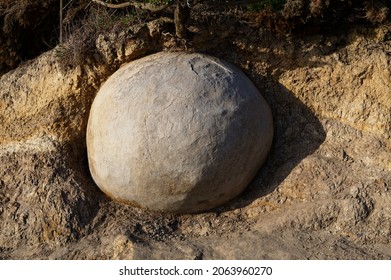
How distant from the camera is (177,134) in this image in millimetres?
4414

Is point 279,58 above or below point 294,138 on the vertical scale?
above

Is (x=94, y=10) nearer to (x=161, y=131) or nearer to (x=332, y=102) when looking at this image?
(x=161, y=131)

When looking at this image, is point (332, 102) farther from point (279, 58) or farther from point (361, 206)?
point (361, 206)

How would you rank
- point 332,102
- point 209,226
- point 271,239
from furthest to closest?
point 332,102 < point 209,226 < point 271,239

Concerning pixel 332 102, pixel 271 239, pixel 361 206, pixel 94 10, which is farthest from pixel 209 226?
pixel 94 10

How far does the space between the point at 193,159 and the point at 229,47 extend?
1196 mm

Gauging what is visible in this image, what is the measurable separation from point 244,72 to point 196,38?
0.52m

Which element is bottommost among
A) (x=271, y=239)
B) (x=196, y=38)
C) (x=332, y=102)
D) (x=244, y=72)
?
(x=271, y=239)

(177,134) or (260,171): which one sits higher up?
(177,134)

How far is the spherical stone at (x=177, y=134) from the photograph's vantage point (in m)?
4.43

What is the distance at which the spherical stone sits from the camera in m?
4.43

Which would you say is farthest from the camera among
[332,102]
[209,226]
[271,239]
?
[332,102]

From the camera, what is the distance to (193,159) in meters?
4.43

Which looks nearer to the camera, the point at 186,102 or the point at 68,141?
the point at 186,102
